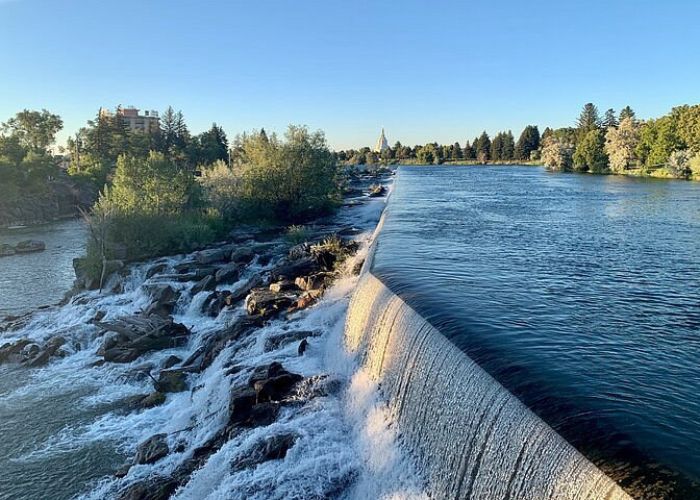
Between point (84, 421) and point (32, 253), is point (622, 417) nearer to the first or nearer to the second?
point (84, 421)

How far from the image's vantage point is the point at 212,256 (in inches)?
969

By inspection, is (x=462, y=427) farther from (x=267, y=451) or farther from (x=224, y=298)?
(x=224, y=298)

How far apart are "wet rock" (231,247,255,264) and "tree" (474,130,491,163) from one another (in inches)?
4878

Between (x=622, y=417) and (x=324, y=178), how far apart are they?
3181 centimetres

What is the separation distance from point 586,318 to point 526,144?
12869 cm

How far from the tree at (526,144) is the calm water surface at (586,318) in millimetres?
111945

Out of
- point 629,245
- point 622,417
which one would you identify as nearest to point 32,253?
point 629,245

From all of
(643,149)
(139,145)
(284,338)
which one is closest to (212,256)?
(284,338)

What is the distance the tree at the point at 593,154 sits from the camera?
74.1 m

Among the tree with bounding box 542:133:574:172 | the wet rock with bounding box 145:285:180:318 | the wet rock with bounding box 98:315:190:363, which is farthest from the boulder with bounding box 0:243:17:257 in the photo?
the tree with bounding box 542:133:574:172

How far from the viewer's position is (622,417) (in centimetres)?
705

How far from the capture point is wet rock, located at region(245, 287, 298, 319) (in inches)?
654

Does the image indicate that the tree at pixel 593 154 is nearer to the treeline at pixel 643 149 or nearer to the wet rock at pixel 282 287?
the treeline at pixel 643 149

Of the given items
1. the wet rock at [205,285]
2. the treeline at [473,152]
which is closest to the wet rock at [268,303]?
the wet rock at [205,285]
